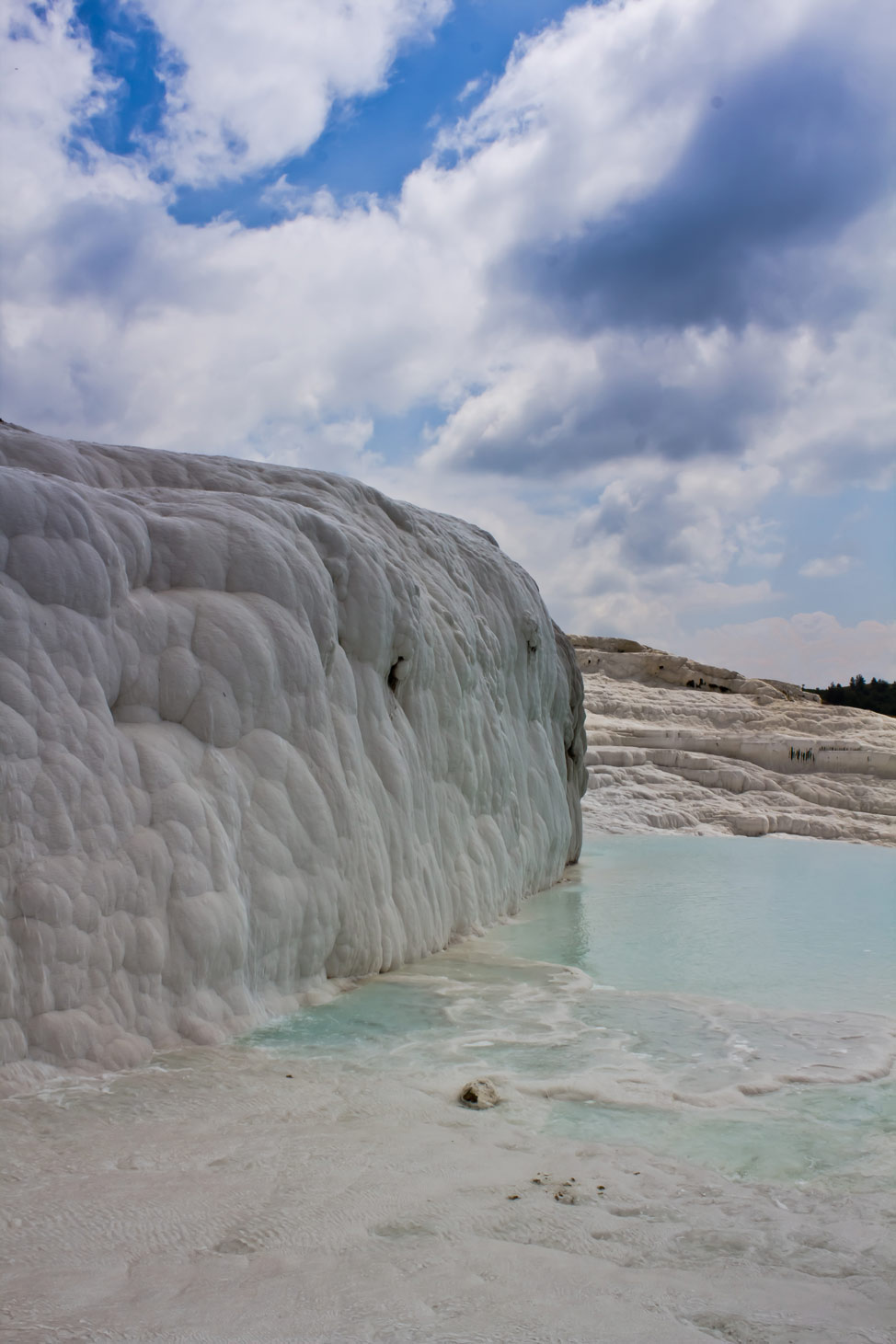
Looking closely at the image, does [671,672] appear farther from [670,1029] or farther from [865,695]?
[670,1029]

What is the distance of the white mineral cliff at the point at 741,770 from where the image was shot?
16125 mm

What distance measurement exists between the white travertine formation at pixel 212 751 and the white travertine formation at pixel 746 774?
873cm

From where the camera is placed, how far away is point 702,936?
301 inches

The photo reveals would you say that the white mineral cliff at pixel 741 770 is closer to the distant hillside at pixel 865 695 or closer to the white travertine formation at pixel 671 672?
the white travertine formation at pixel 671 672

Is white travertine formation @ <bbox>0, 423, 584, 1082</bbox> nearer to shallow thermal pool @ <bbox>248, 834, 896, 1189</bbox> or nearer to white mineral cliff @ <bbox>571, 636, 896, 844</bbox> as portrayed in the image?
shallow thermal pool @ <bbox>248, 834, 896, 1189</bbox>

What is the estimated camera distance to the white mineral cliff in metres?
16.1

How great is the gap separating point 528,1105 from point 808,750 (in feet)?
52.7

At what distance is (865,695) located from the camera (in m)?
37.0

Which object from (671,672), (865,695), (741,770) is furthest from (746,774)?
(865,695)

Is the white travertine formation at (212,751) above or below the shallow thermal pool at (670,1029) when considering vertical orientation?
above

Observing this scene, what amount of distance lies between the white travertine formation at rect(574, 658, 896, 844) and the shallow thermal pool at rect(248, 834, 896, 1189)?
716 centimetres

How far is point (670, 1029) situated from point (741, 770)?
1362cm

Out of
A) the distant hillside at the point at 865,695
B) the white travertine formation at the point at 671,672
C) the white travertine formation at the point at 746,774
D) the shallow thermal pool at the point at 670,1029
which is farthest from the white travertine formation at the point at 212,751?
the distant hillside at the point at 865,695

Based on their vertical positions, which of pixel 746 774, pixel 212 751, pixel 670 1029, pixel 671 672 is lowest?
pixel 670 1029
